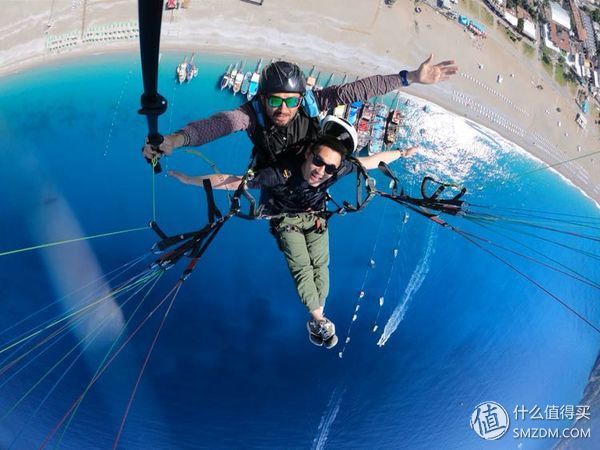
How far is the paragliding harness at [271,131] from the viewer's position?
3.31 m

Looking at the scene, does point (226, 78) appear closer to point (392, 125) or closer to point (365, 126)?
point (365, 126)

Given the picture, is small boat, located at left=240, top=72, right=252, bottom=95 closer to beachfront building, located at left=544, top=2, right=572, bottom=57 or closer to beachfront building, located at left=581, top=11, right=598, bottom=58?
beachfront building, located at left=544, top=2, right=572, bottom=57

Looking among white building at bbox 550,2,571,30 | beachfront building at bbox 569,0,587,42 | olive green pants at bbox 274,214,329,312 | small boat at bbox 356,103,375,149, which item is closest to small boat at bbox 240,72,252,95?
small boat at bbox 356,103,375,149

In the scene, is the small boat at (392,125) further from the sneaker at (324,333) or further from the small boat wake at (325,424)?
the sneaker at (324,333)

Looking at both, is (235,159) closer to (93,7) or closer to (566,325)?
(93,7)

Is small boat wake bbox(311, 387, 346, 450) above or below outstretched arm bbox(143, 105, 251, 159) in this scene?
below

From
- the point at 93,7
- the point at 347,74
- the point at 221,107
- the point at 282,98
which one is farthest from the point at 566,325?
the point at 93,7

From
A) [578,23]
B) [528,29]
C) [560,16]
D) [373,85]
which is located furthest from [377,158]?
[578,23]

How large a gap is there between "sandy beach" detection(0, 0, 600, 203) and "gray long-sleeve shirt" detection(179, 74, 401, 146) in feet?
23.1

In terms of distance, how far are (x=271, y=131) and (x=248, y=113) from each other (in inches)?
9.0

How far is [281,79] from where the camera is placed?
10.2 feet

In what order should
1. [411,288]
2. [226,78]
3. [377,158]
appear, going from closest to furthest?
[377,158] → [226,78] → [411,288]

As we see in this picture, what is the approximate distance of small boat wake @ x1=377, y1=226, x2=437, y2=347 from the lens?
30.4 feet

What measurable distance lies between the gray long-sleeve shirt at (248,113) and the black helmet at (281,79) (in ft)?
0.81
